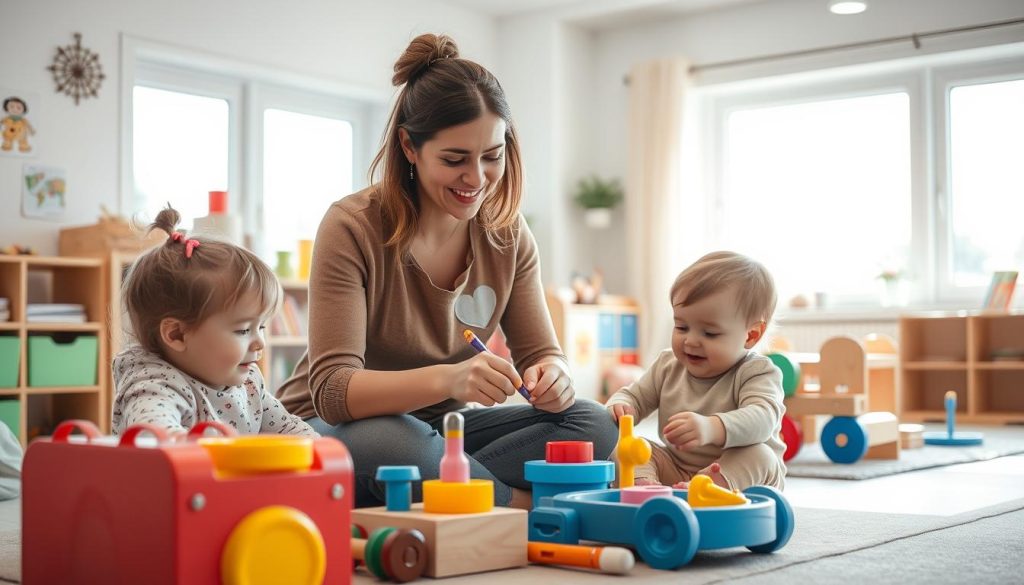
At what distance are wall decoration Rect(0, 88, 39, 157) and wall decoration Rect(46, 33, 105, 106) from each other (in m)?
0.14

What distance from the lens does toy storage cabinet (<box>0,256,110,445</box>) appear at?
3686 millimetres

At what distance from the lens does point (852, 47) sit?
5594 mm

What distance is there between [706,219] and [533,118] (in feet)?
3.88

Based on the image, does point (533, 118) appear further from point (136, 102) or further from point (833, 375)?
point (833, 375)

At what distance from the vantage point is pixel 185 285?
1.54m

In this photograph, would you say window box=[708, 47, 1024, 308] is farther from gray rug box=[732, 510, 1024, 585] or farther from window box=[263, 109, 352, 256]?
gray rug box=[732, 510, 1024, 585]

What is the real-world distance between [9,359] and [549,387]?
8.52 feet

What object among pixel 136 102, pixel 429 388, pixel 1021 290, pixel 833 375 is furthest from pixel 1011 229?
pixel 429 388

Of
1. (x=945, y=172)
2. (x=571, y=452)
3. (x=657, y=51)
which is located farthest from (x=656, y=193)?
(x=571, y=452)

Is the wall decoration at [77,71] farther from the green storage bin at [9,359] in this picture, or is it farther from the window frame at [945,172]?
the window frame at [945,172]

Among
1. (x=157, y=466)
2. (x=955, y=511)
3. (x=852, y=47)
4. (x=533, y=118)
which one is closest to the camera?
(x=157, y=466)

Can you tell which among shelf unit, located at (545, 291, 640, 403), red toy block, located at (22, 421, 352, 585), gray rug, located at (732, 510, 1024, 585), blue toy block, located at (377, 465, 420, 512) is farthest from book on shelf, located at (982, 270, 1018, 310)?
red toy block, located at (22, 421, 352, 585)

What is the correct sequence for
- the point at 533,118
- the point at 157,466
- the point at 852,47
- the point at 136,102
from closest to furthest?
the point at 157,466 → the point at 136,102 → the point at 852,47 → the point at 533,118

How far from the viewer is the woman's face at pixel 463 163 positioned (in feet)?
5.92
